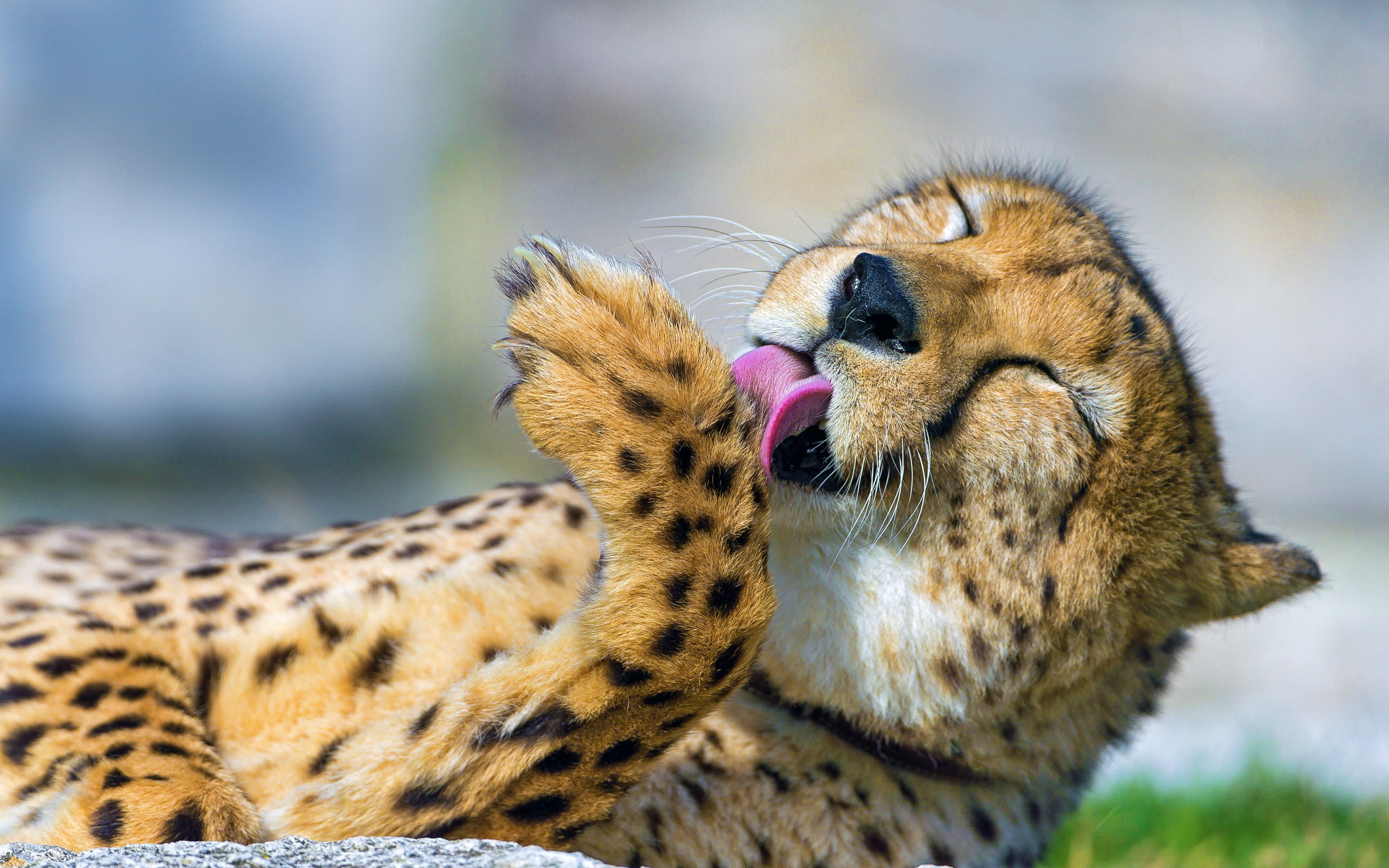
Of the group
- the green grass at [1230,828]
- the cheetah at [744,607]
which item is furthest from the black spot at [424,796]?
the green grass at [1230,828]

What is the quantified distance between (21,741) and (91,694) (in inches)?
4.3

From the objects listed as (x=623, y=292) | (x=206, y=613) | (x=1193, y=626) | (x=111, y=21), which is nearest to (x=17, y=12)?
(x=111, y=21)

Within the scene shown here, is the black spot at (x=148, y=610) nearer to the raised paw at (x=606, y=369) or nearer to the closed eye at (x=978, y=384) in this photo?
the raised paw at (x=606, y=369)

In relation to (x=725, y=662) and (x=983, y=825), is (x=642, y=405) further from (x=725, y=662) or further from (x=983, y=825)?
(x=983, y=825)

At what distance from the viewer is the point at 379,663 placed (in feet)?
6.27

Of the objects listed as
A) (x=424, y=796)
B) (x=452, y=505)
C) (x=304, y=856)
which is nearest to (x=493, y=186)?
(x=452, y=505)

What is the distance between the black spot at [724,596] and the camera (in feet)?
5.09

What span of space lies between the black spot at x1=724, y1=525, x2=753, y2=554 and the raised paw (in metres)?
0.07

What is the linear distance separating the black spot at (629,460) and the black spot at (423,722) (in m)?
0.46

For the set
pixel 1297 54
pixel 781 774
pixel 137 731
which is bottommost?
pixel 137 731

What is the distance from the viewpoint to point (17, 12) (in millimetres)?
6207

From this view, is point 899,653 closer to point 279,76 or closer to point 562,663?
point 562,663

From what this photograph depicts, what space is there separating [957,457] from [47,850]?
1.24m

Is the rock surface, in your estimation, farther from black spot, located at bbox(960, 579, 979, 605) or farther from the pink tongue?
black spot, located at bbox(960, 579, 979, 605)
